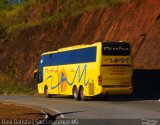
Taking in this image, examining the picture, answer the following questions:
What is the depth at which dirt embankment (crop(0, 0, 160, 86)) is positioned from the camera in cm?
4236

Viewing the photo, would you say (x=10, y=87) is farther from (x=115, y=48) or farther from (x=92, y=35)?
(x=115, y=48)

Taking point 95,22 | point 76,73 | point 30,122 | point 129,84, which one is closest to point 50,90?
point 76,73

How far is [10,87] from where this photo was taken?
58.0 meters

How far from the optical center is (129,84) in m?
34.1

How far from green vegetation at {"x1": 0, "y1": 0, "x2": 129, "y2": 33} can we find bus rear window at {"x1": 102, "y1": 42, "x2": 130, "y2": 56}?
55.2ft

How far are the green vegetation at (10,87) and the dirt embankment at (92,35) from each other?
0.68 metres

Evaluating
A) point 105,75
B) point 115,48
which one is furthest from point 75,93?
point 115,48

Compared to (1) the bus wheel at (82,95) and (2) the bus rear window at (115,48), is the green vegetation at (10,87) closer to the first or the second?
(1) the bus wheel at (82,95)

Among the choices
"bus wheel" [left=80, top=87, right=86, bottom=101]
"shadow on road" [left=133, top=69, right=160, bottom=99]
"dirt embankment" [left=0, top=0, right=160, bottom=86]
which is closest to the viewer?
"bus wheel" [left=80, top=87, right=86, bottom=101]

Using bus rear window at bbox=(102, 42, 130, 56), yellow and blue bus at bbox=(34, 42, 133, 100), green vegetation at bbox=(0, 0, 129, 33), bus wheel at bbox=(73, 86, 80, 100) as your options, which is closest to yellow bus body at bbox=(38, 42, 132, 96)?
yellow and blue bus at bbox=(34, 42, 133, 100)

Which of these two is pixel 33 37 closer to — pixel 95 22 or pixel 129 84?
pixel 95 22

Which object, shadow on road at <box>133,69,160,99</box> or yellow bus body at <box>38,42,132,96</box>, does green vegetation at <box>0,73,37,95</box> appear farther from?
yellow bus body at <box>38,42,132,96</box>

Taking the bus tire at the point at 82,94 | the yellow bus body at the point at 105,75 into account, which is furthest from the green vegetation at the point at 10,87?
the yellow bus body at the point at 105,75

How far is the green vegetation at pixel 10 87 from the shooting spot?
177 feet
